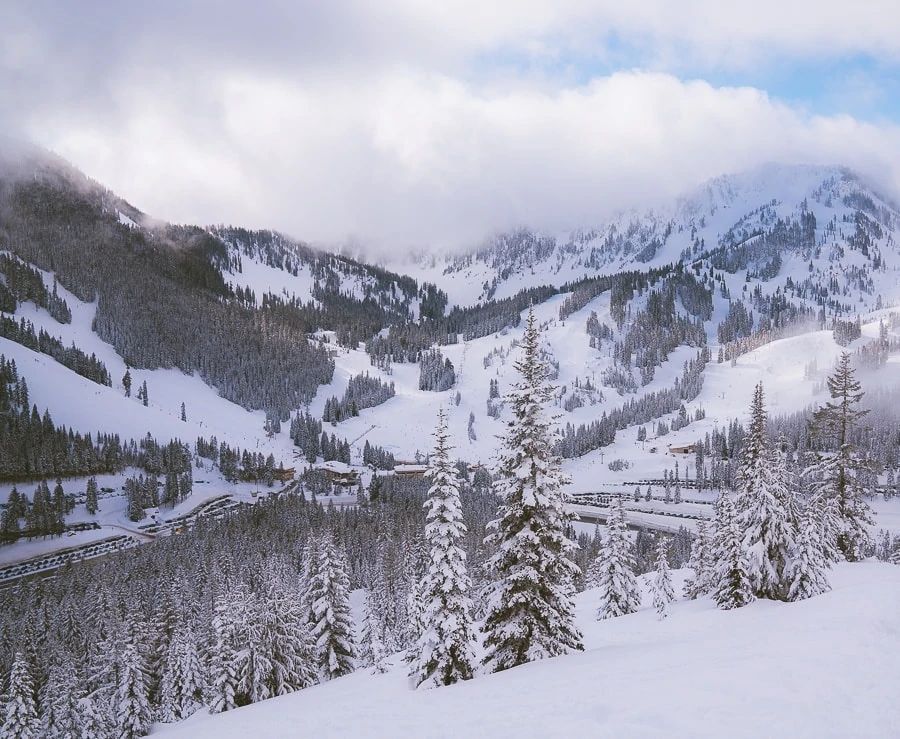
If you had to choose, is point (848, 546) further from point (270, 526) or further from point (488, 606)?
point (270, 526)

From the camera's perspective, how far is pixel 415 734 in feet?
43.7

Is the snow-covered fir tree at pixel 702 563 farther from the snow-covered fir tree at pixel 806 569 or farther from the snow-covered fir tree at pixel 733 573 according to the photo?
the snow-covered fir tree at pixel 806 569

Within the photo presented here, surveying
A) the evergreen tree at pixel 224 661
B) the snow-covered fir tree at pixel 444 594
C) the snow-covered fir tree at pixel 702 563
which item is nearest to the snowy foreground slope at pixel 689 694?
the snow-covered fir tree at pixel 444 594

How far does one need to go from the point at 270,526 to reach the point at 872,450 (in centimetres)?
19273

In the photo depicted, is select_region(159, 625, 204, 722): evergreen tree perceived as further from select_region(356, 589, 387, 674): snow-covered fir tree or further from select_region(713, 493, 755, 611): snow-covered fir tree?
select_region(713, 493, 755, 611): snow-covered fir tree

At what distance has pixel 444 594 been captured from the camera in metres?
22.3

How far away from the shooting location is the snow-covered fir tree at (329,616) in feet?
134

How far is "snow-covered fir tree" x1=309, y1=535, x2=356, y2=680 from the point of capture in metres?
40.9

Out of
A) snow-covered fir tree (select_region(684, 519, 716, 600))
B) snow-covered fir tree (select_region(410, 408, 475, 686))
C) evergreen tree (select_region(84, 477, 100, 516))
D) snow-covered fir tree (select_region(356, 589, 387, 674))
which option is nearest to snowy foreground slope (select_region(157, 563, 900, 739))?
snow-covered fir tree (select_region(410, 408, 475, 686))

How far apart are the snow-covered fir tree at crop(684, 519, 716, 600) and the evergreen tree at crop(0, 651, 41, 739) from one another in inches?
1963

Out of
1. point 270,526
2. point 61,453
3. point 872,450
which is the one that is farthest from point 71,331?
point 872,450

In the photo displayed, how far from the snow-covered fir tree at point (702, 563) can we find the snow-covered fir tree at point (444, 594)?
20536mm

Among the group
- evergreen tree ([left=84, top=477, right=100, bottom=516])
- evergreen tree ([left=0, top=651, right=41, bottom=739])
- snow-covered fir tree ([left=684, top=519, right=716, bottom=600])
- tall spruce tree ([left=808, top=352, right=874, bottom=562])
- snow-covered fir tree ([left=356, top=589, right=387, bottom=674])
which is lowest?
snow-covered fir tree ([left=356, top=589, right=387, bottom=674])

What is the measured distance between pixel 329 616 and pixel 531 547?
A: 2667cm
